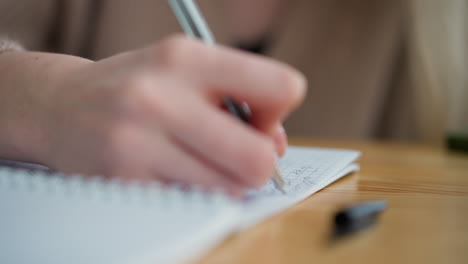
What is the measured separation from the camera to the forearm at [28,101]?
0.41 meters

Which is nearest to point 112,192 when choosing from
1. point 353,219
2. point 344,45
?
point 353,219

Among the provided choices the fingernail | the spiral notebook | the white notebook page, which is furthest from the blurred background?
the spiral notebook

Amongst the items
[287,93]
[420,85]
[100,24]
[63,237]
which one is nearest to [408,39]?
[420,85]

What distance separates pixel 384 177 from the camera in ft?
1.99

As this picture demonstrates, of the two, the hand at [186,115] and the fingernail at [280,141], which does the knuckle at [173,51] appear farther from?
the fingernail at [280,141]

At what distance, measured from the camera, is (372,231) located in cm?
33

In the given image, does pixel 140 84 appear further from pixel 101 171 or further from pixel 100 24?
pixel 100 24

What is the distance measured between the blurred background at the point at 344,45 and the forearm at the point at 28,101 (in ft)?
2.92

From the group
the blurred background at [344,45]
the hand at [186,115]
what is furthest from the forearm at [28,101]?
the blurred background at [344,45]

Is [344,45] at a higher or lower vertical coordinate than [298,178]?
higher

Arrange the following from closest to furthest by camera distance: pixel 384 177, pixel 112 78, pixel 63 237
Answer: pixel 63 237 → pixel 112 78 → pixel 384 177

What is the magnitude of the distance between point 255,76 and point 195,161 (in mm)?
72

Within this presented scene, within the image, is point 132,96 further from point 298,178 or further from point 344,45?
point 344,45

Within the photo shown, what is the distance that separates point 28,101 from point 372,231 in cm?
30
